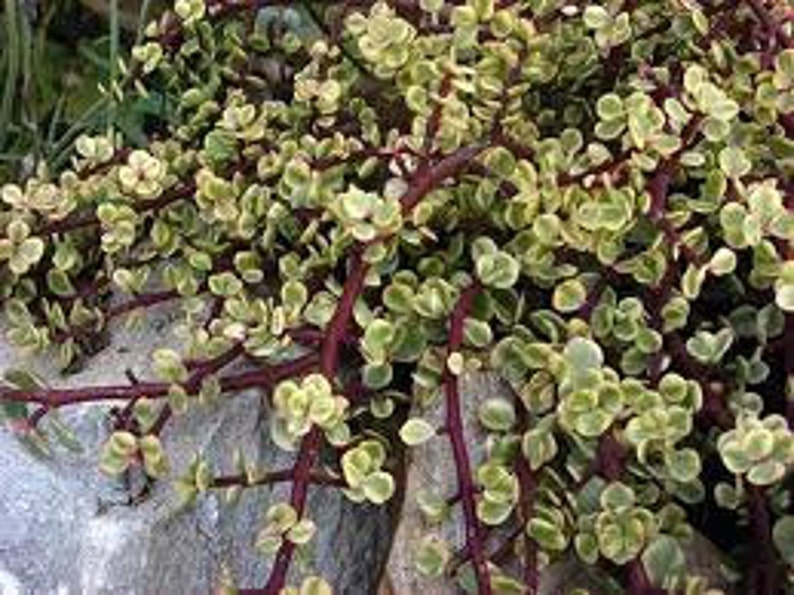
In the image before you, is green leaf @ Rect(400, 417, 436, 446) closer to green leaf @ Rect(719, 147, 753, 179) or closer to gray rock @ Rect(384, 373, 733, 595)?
gray rock @ Rect(384, 373, 733, 595)

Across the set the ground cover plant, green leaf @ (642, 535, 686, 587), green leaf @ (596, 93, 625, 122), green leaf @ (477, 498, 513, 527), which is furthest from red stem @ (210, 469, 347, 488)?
green leaf @ (596, 93, 625, 122)

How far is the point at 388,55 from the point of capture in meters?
1.26

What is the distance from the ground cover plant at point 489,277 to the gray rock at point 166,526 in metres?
0.02

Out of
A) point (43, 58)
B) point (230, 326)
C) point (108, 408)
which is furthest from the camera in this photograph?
point (43, 58)

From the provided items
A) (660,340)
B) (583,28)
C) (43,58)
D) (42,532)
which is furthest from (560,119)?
(43,58)

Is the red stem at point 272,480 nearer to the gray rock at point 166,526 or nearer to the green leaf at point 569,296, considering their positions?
the gray rock at point 166,526

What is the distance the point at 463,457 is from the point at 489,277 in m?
0.14

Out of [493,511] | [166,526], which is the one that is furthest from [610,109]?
[166,526]

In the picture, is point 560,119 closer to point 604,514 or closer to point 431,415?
point 431,415

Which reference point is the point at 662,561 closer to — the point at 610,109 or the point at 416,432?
the point at 416,432

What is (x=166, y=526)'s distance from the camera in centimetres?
122

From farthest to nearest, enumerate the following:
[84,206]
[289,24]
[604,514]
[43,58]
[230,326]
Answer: [43,58], [289,24], [84,206], [230,326], [604,514]

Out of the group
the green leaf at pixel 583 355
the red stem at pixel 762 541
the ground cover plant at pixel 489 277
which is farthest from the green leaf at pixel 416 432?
the red stem at pixel 762 541

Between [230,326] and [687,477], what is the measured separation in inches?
13.0
